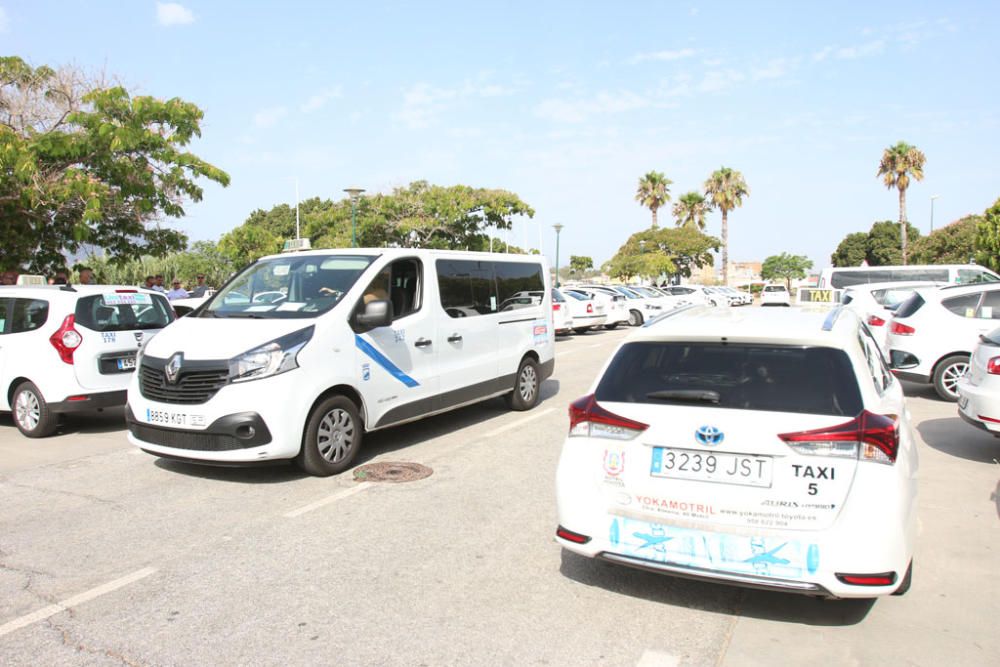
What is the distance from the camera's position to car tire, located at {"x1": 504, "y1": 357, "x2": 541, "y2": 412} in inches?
376

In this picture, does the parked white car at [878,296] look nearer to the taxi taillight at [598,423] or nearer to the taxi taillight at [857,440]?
the taxi taillight at [857,440]

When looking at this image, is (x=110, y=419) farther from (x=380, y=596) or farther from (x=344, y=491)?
(x=380, y=596)

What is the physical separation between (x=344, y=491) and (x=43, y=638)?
8.61ft

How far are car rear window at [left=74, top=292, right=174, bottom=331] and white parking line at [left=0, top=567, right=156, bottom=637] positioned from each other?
480 centimetres

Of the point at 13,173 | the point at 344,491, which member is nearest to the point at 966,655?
the point at 344,491

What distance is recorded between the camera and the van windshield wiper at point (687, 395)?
3721 mm

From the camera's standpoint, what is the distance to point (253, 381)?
235 inches

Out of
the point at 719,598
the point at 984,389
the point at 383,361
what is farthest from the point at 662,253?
the point at 719,598

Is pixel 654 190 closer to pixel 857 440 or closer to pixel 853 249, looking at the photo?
pixel 853 249

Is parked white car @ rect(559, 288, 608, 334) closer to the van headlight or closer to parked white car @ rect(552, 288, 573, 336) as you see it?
parked white car @ rect(552, 288, 573, 336)

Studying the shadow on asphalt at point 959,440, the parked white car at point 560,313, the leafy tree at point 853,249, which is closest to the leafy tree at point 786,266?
the leafy tree at point 853,249

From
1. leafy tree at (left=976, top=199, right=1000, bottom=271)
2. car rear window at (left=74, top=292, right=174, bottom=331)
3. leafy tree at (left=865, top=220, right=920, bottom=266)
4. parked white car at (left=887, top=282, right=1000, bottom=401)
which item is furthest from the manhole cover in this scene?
leafy tree at (left=865, top=220, right=920, bottom=266)

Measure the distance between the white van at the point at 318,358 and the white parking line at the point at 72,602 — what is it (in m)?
1.69

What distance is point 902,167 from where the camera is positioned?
181 feet
